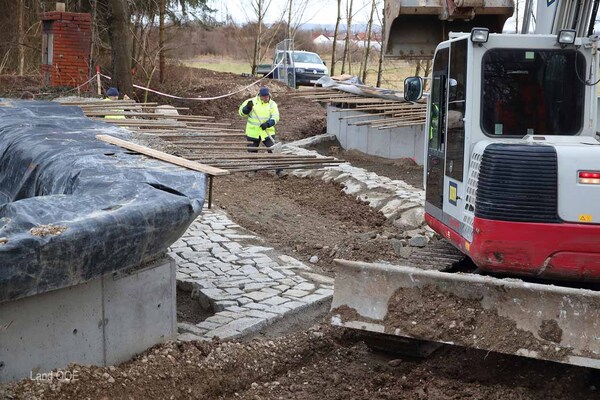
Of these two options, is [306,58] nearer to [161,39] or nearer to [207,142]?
[161,39]

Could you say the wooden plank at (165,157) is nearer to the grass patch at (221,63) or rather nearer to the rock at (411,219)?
the rock at (411,219)

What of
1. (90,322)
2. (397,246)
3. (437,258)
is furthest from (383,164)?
(90,322)

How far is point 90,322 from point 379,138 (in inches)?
555

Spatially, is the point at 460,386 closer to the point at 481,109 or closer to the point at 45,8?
the point at 481,109

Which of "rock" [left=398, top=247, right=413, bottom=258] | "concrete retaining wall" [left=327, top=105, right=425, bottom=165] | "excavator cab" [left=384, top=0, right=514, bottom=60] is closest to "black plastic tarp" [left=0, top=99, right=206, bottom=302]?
"rock" [left=398, top=247, right=413, bottom=258]

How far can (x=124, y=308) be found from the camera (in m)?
5.79

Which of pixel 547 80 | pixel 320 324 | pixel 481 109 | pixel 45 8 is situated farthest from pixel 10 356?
pixel 45 8

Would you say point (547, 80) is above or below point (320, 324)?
above

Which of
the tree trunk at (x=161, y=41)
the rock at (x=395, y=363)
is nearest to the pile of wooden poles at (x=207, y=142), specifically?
the rock at (x=395, y=363)

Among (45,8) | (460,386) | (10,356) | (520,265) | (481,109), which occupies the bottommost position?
(460,386)

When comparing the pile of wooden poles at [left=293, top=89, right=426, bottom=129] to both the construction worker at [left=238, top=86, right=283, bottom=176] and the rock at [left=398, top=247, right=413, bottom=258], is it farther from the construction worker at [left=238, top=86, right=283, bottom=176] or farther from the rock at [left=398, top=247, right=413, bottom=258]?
the rock at [left=398, top=247, right=413, bottom=258]

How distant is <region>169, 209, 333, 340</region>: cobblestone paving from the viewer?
7.11 metres

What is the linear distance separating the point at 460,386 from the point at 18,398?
3119 millimetres

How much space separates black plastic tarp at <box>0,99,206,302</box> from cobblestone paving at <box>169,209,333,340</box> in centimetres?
149
